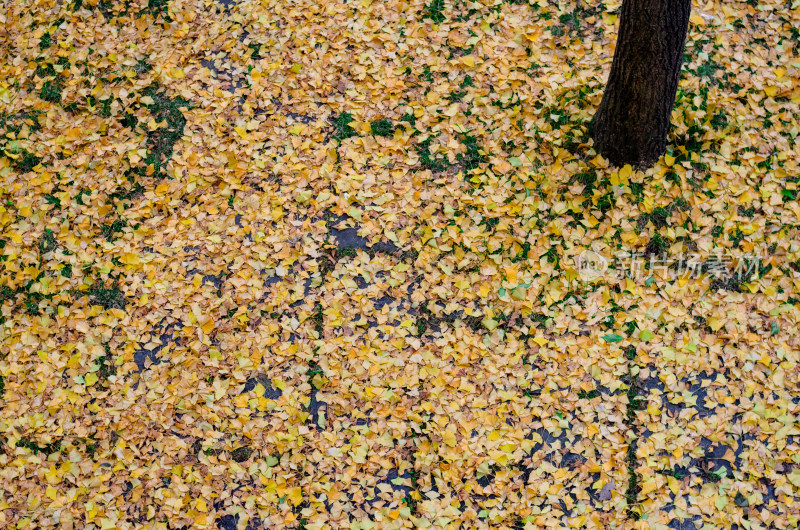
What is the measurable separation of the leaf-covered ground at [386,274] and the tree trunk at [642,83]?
0.20 m

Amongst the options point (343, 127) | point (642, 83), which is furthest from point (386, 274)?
point (642, 83)

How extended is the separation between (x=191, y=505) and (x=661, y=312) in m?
3.25

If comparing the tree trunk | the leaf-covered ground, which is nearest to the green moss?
the leaf-covered ground

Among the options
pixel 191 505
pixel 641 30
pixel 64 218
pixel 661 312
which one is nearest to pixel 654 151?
pixel 641 30

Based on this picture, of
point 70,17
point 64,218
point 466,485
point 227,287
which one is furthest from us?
point 70,17

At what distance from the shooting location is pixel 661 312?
423cm

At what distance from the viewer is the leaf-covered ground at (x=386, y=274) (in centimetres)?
378

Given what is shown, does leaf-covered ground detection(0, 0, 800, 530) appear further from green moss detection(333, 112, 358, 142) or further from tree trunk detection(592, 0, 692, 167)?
tree trunk detection(592, 0, 692, 167)

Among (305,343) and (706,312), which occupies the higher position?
(706,312)

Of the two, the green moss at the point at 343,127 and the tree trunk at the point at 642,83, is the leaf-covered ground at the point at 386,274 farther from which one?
the tree trunk at the point at 642,83

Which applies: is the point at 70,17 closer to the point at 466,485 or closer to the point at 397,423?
the point at 397,423

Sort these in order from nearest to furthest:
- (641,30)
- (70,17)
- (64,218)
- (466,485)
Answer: (466,485), (641,30), (64,218), (70,17)

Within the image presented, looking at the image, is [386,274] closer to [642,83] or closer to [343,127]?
[343,127]

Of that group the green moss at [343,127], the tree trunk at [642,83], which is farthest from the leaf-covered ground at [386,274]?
the tree trunk at [642,83]
